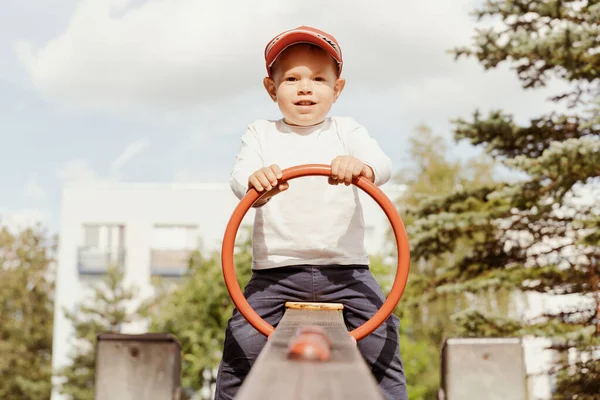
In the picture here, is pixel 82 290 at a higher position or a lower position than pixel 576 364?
higher

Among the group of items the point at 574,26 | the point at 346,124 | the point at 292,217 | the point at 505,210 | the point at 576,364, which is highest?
the point at 574,26

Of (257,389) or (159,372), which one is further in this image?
(159,372)

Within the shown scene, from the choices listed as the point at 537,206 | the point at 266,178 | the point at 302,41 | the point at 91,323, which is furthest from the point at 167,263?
the point at 266,178

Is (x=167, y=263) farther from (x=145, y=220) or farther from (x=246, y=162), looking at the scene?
(x=246, y=162)

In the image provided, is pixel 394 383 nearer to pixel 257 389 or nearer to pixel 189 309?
pixel 257 389

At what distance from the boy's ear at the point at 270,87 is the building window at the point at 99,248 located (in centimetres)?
3192

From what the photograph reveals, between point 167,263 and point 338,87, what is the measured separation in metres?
31.5

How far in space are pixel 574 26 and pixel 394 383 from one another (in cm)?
899

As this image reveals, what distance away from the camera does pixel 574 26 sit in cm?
1036

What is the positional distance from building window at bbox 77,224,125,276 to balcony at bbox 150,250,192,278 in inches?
56.2

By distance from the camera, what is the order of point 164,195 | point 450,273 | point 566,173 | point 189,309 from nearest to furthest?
point 566,173 → point 450,273 → point 189,309 → point 164,195

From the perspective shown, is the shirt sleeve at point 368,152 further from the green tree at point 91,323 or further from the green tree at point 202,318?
the green tree at point 91,323

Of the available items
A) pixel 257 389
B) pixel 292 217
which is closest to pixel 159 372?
pixel 292 217

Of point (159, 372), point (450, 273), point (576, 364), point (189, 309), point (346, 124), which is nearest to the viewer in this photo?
point (346, 124)
